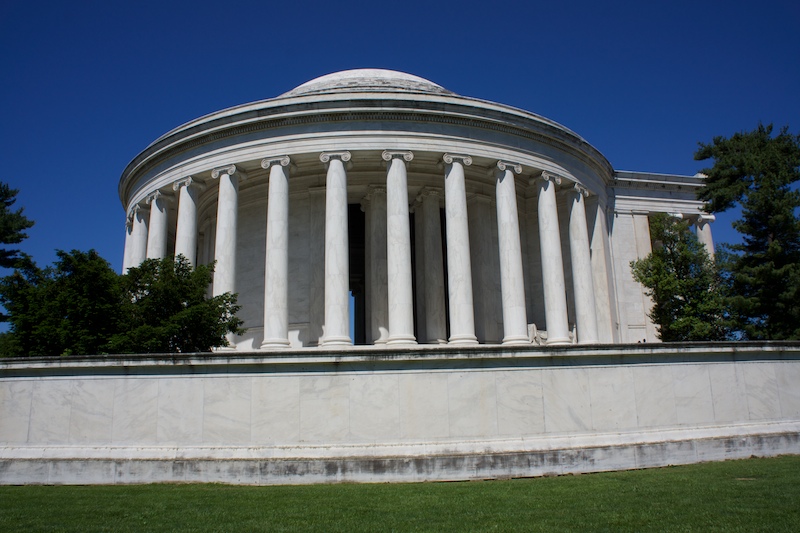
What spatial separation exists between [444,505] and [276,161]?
1295 inches

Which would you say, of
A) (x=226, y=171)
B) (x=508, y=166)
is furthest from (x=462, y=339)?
(x=226, y=171)

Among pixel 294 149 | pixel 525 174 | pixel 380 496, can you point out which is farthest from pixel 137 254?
pixel 380 496

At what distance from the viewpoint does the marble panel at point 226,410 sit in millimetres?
22094

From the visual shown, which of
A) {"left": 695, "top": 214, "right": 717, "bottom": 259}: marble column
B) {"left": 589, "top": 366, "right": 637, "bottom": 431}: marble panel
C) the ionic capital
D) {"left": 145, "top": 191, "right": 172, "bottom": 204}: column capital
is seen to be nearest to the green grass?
{"left": 589, "top": 366, "right": 637, "bottom": 431}: marble panel

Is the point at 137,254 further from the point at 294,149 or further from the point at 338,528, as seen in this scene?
the point at 338,528

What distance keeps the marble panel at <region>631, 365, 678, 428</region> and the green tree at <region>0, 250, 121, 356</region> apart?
80.0 feet

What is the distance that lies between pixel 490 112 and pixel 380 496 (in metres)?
33.3

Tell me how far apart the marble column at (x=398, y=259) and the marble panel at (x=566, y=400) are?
16.9m

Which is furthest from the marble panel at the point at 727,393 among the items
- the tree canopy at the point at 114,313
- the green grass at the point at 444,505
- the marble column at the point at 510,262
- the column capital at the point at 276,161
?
the column capital at the point at 276,161

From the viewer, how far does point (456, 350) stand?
22.8 metres

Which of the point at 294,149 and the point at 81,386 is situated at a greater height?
the point at 294,149

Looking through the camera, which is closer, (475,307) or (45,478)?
(45,478)

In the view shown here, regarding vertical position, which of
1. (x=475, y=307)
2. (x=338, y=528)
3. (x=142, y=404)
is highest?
(x=475, y=307)

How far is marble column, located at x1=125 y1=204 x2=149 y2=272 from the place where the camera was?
52594mm
